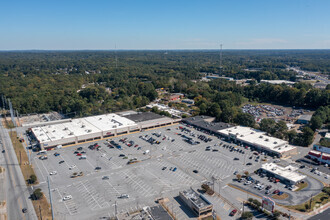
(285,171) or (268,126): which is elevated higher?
(268,126)

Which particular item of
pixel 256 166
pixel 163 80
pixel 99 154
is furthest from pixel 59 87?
pixel 256 166

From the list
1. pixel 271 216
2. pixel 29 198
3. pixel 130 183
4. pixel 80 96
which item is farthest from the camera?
pixel 80 96

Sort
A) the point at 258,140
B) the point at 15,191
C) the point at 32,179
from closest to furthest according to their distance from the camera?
1. the point at 15,191
2. the point at 32,179
3. the point at 258,140

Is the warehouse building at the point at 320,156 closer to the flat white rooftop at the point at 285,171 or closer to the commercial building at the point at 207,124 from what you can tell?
the flat white rooftop at the point at 285,171

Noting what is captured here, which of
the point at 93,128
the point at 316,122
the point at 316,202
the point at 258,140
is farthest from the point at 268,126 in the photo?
the point at 93,128

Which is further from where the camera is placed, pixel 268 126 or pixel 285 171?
pixel 268 126

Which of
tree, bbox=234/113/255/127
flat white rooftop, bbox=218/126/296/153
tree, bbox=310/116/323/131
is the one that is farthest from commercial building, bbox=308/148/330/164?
tree, bbox=234/113/255/127

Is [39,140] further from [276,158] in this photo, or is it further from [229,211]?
[276,158]

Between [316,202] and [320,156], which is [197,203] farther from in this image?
[320,156]
